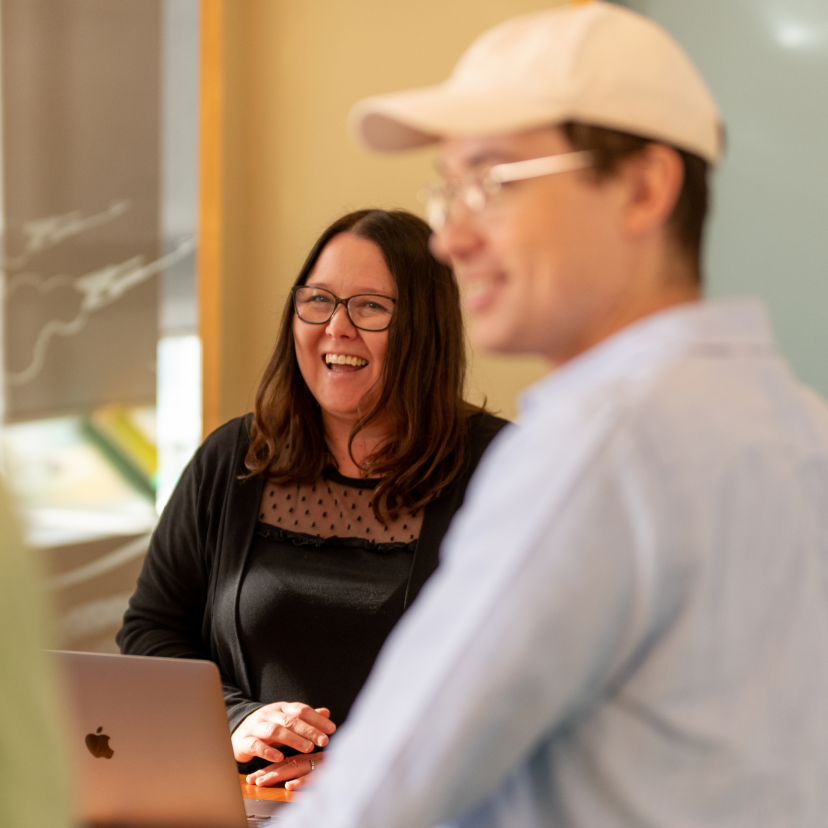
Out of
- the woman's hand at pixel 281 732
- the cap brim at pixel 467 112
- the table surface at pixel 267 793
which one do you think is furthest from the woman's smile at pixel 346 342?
the cap brim at pixel 467 112

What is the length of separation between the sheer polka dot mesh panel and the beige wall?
1189mm

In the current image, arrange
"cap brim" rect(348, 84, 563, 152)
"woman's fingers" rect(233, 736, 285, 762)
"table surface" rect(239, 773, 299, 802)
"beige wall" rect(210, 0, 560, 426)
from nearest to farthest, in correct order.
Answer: "cap brim" rect(348, 84, 563, 152) < "table surface" rect(239, 773, 299, 802) < "woman's fingers" rect(233, 736, 285, 762) < "beige wall" rect(210, 0, 560, 426)

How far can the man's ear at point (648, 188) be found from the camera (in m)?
0.84

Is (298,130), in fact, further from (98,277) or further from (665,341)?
(665,341)

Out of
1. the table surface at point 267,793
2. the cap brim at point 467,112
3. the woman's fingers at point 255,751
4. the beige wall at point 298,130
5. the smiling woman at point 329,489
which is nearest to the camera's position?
the cap brim at point 467,112

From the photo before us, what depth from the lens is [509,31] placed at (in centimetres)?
88

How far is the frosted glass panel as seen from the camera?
8.48 ft

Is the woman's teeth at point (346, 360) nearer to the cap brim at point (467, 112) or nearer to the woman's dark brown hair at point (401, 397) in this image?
the woman's dark brown hair at point (401, 397)

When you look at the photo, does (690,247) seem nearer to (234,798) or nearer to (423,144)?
(423,144)

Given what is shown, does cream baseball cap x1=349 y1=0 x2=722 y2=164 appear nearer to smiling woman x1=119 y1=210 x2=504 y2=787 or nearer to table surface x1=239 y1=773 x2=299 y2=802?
table surface x1=239 y1=773 x2=299 y2=802

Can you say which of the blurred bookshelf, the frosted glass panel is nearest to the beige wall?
the blurred bookshelf

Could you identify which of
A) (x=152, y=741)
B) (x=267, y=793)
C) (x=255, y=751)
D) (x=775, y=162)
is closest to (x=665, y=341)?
(x=152, y=741)

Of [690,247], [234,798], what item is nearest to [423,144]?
[690,247]

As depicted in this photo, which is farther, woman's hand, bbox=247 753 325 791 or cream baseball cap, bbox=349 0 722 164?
woman's hand, bbox=247 753 325 791
